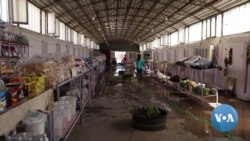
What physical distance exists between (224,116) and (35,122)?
3128 mm

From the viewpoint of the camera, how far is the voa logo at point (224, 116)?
416cm

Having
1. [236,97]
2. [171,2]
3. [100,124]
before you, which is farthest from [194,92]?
[171,2]

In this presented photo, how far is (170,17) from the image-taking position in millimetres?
19344

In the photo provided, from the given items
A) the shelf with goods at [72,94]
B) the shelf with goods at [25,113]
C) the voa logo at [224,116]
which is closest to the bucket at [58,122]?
the shelf with goods at [72,94]

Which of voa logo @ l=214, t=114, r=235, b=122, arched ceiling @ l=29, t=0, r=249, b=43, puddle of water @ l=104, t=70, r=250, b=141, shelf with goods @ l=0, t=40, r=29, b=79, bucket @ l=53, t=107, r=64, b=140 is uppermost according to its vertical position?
arched ceiling @ l=29, t=0, r=249, b=43

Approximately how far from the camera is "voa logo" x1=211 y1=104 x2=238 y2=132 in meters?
4.16

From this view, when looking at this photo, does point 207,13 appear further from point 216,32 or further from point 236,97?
point 236,97

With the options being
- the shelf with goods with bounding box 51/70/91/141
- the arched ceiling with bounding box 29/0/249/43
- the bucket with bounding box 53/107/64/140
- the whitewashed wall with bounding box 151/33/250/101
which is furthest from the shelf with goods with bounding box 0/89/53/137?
the arched ceiling with bounding box 29/0/249/43

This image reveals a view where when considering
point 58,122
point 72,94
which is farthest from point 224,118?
point 72,94

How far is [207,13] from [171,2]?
84.3 inches

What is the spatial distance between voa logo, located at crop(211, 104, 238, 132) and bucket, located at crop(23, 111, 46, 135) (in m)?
2.78

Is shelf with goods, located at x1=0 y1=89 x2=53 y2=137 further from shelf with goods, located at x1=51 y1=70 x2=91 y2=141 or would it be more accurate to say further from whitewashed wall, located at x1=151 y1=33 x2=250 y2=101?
whitewashed wall, located at x1=151 y1=33 x2=250 y2=101

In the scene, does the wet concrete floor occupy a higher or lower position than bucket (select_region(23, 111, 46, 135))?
lower

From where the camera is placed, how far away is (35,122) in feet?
7.55
